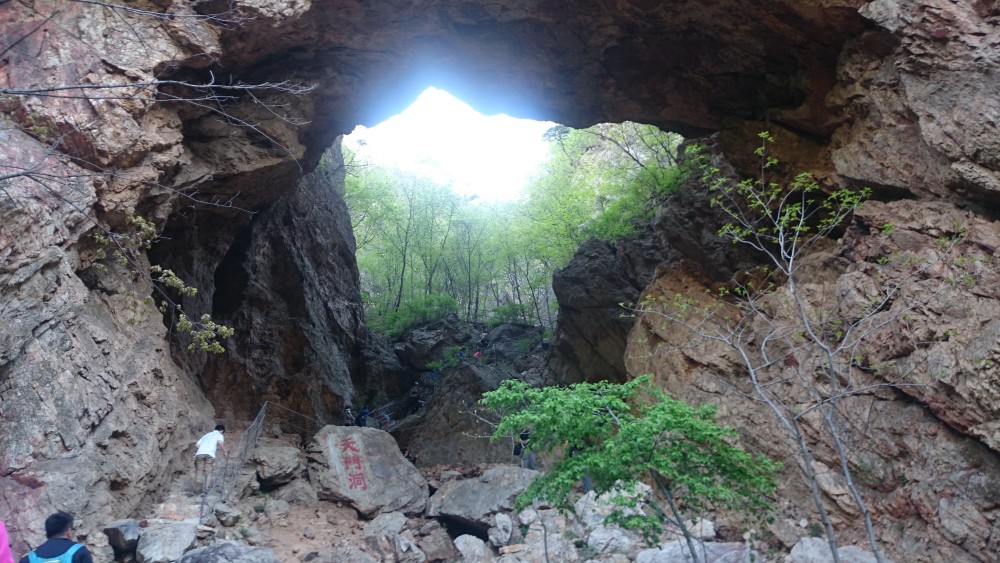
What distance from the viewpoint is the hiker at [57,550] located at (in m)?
3.84

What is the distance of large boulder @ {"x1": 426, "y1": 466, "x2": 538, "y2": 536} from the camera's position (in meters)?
9.92

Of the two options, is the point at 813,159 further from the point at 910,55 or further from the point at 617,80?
the point at 617,80

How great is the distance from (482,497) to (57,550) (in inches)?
281

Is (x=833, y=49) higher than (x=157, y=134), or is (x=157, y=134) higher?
(x=833, y=49)

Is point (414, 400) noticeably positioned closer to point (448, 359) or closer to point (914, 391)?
point (448, 359)

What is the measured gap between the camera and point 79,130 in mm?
7090

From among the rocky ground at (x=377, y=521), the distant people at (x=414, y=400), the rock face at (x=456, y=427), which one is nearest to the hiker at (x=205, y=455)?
the rocky ground at (x=377, y=521)

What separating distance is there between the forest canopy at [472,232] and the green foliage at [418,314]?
0.03 m

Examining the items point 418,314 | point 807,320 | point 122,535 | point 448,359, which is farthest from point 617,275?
point 122,535

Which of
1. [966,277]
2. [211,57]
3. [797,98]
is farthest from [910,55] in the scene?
[211,57]

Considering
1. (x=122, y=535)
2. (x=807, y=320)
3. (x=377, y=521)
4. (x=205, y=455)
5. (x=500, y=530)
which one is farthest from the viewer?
(x=377, y=521)

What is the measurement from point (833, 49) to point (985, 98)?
2346mm

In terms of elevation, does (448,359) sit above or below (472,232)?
below

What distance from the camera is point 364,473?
11.0 m
